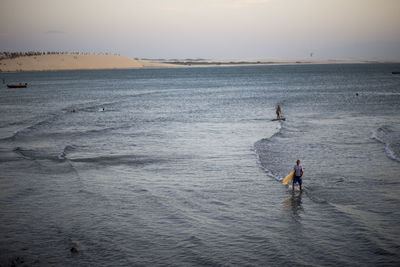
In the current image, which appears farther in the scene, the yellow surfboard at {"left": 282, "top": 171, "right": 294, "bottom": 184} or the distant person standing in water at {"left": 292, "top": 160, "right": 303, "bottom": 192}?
the yellow surfboard at {"left": 282, "top": 171, "right": 294, "bottom": 184}

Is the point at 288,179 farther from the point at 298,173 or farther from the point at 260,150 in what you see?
the point at 260,150

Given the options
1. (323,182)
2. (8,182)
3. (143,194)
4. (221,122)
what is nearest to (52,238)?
(143,194)

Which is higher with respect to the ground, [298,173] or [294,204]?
[298,173]

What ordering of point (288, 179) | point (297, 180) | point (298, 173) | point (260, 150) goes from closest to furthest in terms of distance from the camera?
point (298, 173), point (297, 180), point (288, 179), point (260, 150)

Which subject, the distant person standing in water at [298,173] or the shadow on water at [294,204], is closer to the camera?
the shadow on water at [294,204]

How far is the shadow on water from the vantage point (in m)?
13.7

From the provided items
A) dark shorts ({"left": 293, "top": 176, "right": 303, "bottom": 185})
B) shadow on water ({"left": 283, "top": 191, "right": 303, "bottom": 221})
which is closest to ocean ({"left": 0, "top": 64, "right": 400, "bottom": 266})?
shadow on water ({"left": 283, "top": 191, "right": 303, "bottom": 221})

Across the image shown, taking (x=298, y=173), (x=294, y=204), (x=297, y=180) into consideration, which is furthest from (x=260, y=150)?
(x=294, y=204)

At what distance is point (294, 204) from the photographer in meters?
14.7

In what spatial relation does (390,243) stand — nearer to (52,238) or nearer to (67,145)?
(52,238)

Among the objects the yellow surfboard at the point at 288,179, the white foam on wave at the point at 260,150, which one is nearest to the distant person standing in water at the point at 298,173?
the yellow surfboard at the point at 288,179

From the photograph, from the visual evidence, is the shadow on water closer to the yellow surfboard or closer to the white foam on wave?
the yellow surfboard

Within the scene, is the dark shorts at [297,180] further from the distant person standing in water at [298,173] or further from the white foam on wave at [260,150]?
the white foam on wave at [260,150]

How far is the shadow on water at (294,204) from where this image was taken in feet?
44.9
